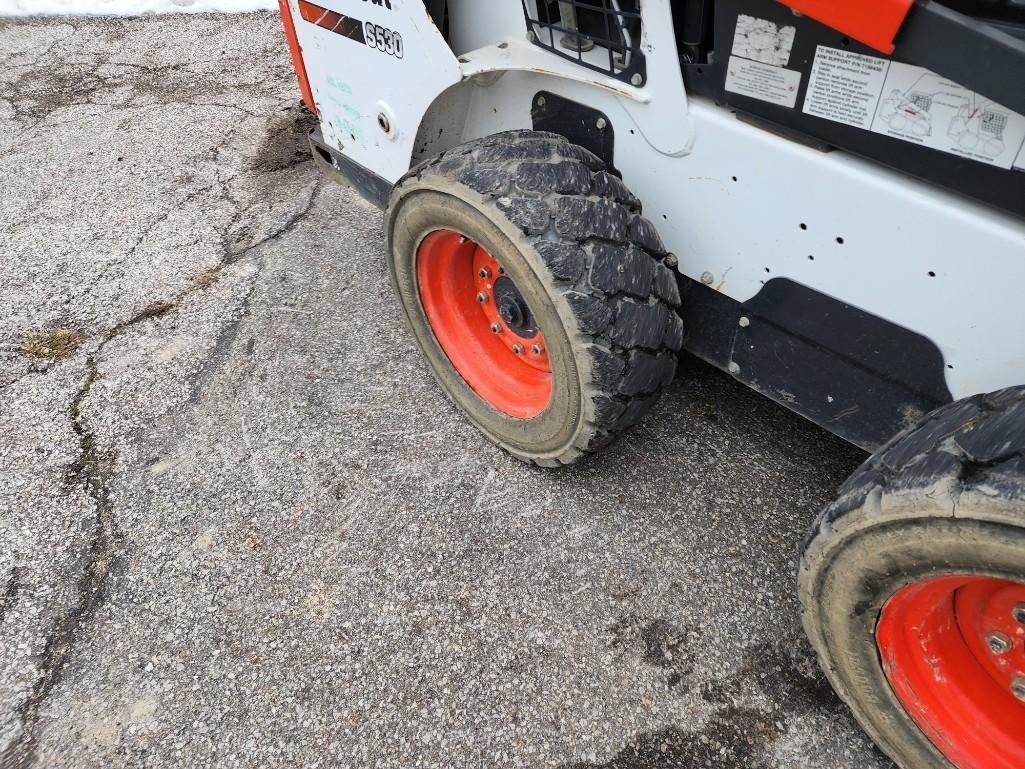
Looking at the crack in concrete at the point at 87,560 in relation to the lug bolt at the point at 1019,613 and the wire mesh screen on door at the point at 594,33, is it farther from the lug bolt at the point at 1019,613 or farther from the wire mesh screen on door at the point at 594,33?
the lug bolt at the point at 1019,613

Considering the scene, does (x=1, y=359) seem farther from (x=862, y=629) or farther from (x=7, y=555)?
(x=862, y=629)

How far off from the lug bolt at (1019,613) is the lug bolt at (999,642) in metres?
0.07

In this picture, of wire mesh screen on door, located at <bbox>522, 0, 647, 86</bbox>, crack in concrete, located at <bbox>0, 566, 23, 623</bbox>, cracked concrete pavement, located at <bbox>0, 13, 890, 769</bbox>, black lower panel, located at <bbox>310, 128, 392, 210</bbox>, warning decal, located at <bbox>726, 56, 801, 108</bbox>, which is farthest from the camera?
black lower panel, located at <bbox>310, 128, 392, 210</bbox>

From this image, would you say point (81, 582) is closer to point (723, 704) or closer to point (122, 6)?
point (723, 704)

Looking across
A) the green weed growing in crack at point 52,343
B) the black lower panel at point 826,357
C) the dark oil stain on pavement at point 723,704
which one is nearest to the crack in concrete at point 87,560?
the green weed growing in crack at point 52,343

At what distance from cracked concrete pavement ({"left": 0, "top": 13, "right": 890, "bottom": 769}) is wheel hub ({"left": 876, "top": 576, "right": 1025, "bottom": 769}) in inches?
10.4

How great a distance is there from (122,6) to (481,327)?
18.6ft

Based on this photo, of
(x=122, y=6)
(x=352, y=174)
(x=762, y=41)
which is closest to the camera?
(x=762, y=41)

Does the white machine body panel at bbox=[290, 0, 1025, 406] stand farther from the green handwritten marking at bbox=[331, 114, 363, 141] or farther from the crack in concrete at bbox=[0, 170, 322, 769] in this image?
the crack in concrete at bbox=[0, 170, 322, 769]

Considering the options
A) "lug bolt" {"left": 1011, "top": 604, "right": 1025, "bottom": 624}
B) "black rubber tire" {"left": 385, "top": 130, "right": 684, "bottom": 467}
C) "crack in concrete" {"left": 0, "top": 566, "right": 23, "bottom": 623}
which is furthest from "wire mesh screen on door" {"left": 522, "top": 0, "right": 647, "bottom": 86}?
"crack in concrete" {"left": 0, "top": 566, "right": 23, "bottom": 623}

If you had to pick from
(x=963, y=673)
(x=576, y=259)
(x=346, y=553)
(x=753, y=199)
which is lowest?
(x=346, y=553)

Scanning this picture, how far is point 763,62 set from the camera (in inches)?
54.6

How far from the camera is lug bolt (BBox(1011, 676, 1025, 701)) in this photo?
1.34m

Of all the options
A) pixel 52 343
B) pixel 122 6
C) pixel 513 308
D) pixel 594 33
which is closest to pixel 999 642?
pixel 513 308
